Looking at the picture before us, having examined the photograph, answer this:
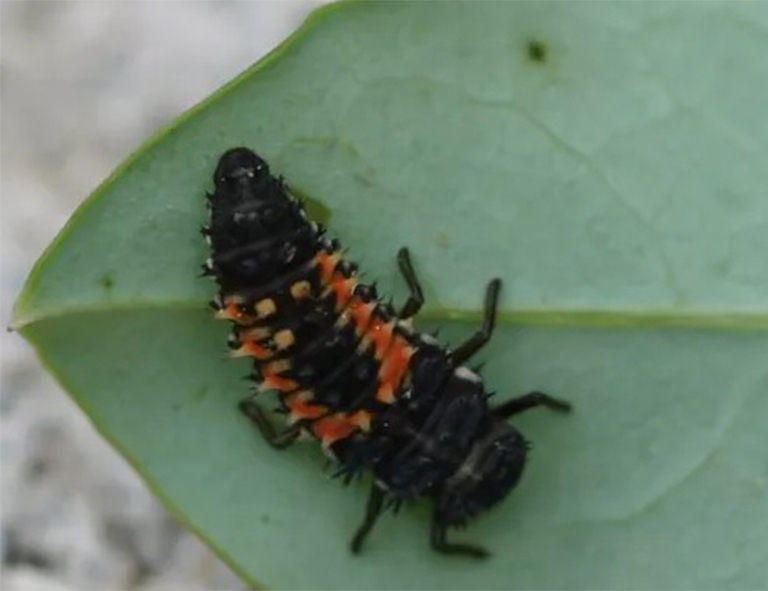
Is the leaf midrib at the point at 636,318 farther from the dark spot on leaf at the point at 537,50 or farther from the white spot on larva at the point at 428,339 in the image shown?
the dark spot on leaf at the point at 537,50

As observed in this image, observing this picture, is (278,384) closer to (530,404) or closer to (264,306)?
(264,306)

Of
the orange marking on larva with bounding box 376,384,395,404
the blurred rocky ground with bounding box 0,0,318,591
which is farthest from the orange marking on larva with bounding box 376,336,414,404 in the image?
the blurred rocky ground with bounding box 0,0,318,591

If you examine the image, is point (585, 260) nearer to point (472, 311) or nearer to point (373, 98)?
point (472, 311)

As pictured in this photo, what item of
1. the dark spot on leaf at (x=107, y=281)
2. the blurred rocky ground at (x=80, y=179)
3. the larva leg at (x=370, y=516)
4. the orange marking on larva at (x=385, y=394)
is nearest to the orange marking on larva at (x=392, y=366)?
the orange marking on larva at (x=385, y=394)

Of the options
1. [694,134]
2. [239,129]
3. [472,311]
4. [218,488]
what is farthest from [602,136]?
[218,488]

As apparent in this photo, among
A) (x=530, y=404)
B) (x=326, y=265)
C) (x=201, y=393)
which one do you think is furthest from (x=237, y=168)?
(x=530, y=404)

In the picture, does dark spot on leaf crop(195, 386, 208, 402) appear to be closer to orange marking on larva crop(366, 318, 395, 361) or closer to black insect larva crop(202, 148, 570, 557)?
black insect larva crop(202, 148, 570, 557)
